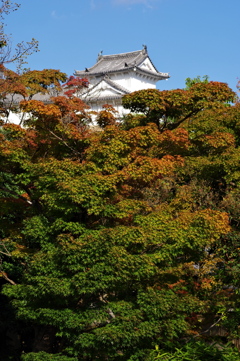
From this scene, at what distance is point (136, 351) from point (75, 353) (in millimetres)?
1282

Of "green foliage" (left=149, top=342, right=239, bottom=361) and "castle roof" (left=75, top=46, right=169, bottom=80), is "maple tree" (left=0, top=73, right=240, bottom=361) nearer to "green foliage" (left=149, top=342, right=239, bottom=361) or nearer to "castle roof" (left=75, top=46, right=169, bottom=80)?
"green foliage" (left=149, top=342, right=239, bottom=361)

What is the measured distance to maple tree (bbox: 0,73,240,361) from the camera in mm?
9977

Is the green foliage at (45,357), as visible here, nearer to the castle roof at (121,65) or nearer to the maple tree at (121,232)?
the maple tree at (121,232)

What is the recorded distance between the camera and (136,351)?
33.0 ft

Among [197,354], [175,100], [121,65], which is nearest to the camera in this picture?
[197,354]

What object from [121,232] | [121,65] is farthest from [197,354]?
[121,65]

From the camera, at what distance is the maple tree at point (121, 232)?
9.98 meters

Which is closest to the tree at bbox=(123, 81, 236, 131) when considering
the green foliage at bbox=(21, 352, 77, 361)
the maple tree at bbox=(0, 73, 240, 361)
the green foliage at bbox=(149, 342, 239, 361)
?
the maple tree at bbox=(0, 73, 240, 361)

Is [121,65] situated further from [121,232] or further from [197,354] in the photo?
[197,354]

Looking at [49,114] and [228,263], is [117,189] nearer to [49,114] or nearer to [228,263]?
[49,114]

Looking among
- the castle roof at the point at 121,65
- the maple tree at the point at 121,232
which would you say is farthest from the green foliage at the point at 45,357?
the castle roof at the point at 121,65

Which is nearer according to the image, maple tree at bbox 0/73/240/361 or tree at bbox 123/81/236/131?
maple tree at bbox 0/73/240/361

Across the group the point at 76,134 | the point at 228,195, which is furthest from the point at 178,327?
the point at 76,134

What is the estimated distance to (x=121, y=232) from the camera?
10016 millimetres
